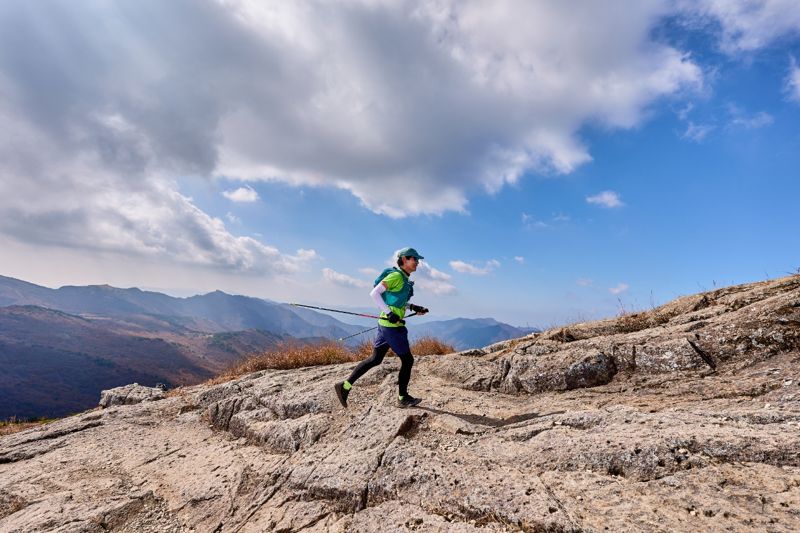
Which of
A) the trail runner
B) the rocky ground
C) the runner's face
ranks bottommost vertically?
the rocky ground

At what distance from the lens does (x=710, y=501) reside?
4.15 meters

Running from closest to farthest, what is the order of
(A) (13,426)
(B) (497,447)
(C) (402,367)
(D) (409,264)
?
(B) (497,447) → (C) (402,367) → (D) (409,264) → (A) (13,426)

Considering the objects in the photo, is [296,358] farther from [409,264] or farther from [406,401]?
[409,264]

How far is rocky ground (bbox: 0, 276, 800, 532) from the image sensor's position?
4.57 metres

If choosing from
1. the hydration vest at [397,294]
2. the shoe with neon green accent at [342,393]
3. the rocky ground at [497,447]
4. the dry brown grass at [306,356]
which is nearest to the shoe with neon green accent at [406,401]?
the rocky ground at [497,447]

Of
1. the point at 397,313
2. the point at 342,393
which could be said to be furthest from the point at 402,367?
the point at 342,393

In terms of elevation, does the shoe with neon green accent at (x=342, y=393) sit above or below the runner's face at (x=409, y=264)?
below

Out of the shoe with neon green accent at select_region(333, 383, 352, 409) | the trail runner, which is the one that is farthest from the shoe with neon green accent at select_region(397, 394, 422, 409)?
the shoe with neon green accent at select_region(333, 383, 352, 409)

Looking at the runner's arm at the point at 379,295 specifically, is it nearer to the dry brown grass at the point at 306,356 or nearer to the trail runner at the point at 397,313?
the trail runner at the point at 397,313

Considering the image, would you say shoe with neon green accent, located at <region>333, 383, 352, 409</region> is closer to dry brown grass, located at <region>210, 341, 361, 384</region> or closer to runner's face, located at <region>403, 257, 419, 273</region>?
runner's face, located at <region>403, 257, 419, 273</region>

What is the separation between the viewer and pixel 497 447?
6219 millimetres

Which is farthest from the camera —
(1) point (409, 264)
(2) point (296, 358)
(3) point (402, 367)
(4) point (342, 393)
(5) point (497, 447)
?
(2) point (296, 358)

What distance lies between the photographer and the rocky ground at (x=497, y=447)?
4.57 m

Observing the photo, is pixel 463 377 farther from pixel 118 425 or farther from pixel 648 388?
pixel 118 425
